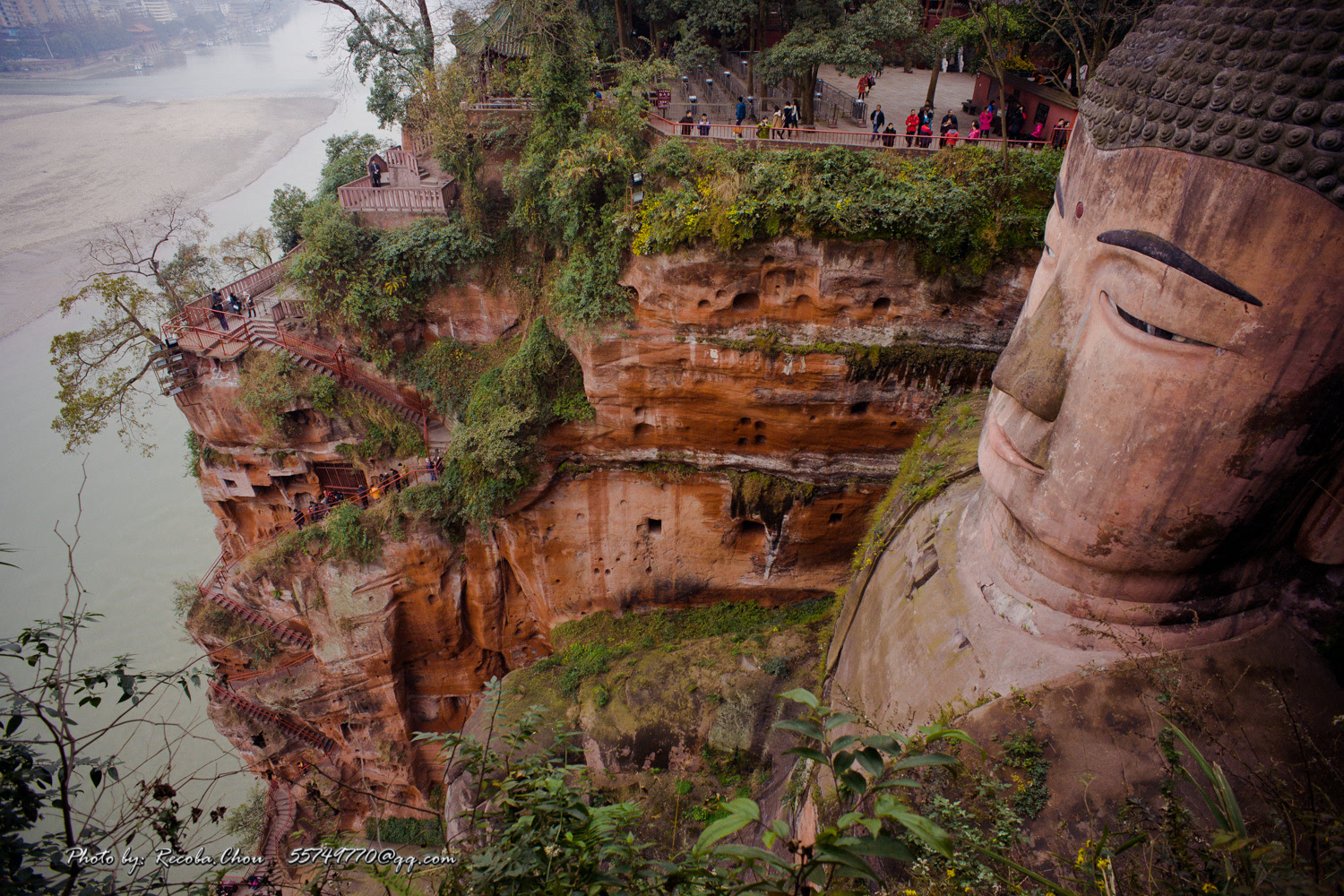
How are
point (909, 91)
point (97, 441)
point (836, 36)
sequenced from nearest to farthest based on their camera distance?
point (836, 36) → point (909, 91) → point (97, 441)

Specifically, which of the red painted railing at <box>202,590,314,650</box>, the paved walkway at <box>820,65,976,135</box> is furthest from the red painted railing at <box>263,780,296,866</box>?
the paved walkway at <box>820,65,976,135</box>

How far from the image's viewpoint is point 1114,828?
176 inches

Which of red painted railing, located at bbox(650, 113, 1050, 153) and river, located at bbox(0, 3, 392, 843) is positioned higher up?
red painted railing, located at bbox(650, 113, 1050, 153)

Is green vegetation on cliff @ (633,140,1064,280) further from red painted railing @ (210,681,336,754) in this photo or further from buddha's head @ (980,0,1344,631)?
red painted railing @ (210,681,336,754)

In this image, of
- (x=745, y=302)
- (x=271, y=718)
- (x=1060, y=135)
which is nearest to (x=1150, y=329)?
(x=745, y=302)

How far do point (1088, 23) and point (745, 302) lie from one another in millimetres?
7313

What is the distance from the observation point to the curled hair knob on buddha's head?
3791 mm

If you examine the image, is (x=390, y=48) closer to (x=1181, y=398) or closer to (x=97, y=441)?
(x=1181, y=398)

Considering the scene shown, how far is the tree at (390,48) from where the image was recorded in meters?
16.6

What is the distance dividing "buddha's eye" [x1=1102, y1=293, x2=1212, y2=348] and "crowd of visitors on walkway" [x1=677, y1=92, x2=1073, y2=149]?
771cm

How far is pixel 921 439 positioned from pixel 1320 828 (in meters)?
7.67

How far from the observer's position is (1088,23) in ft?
39.7

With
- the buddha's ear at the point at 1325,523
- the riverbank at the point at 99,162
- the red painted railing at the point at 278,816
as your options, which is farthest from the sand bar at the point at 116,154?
the buddha's ear at the point at 1325,523

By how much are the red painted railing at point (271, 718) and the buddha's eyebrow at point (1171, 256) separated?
58.6ft
